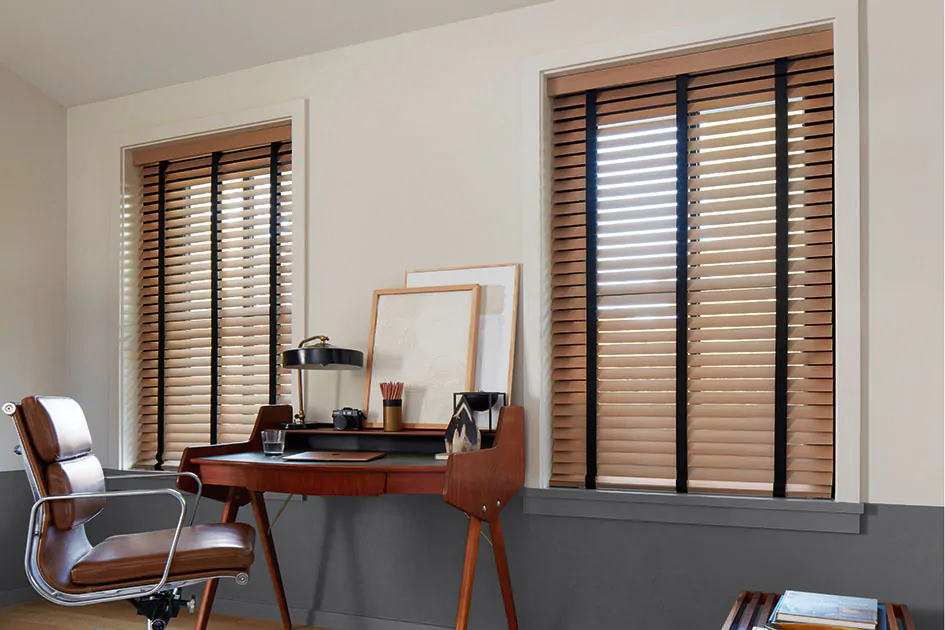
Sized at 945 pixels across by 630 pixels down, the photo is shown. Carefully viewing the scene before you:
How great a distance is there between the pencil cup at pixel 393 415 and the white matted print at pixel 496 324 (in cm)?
32

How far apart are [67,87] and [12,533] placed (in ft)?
7.67

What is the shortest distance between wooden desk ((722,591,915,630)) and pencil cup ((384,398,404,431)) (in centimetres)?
146

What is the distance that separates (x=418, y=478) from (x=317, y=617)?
130 cm

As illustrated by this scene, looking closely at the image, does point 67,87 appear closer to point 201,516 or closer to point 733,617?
point 201,516

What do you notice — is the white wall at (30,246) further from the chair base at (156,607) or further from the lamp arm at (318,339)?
the chair base at (156,607)

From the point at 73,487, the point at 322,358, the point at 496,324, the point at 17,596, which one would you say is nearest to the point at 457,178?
the point at 496,324

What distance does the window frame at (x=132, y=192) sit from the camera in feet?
12.5

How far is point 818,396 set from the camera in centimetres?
288

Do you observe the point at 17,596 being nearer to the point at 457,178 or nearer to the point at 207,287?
the point at 207,287

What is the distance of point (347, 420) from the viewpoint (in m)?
3.42

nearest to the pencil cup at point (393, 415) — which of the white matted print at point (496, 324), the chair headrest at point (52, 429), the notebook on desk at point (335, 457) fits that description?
the notebook on desk at point (335, 457)

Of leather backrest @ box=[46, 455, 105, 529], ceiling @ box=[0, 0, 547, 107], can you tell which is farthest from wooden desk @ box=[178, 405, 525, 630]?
ceiling @ box=[0, 0, 547, 107]

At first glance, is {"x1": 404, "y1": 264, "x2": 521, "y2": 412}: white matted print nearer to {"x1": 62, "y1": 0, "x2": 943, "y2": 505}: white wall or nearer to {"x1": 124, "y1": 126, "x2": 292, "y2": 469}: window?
{"x1": 62, "y1": 0, "x2": 943, "y2": 505}: white wall

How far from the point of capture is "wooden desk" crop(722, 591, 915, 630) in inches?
85.2
